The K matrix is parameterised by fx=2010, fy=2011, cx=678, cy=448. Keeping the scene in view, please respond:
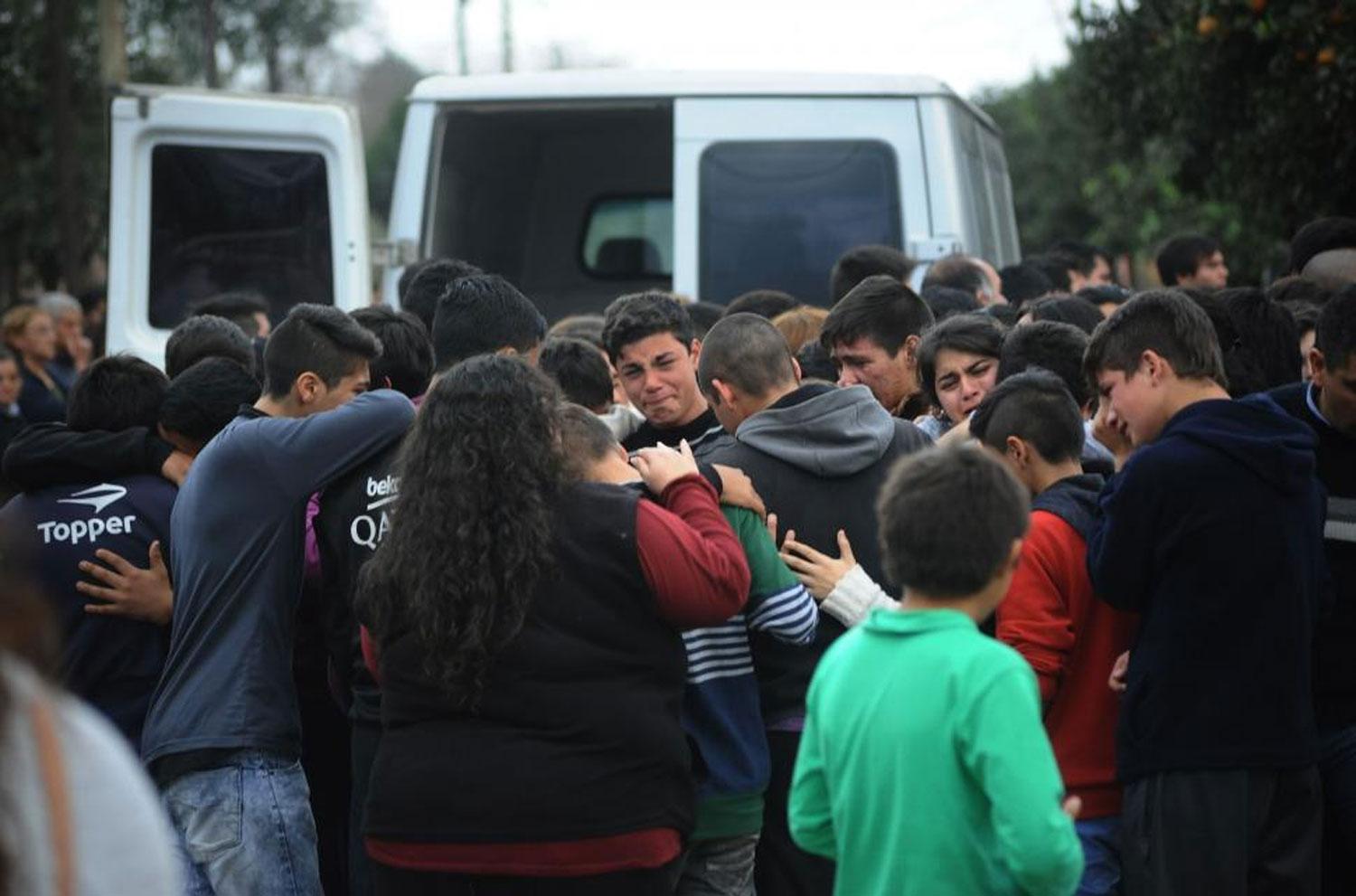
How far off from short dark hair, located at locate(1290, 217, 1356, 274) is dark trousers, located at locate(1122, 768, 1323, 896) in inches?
144

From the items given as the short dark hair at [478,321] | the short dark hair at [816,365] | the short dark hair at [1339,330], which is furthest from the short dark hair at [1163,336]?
the short dark hair at [816,365]

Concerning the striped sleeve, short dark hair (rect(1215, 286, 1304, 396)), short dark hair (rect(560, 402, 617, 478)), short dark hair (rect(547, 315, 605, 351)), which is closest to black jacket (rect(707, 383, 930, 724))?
the striped sleeve

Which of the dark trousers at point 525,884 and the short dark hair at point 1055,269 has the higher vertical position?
the short dark hair at point 1055,269

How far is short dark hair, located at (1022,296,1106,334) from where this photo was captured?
610 cm

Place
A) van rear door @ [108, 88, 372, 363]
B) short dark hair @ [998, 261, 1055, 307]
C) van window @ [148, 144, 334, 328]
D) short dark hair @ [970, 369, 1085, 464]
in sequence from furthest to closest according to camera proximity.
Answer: short dark hair @ [998, 261, 1055, 307]
van window @ [148, 144, 334, 328]
van rear door @ [108, 88, 372, 363]
short dark hair @ [970, 369, 1085, 464]

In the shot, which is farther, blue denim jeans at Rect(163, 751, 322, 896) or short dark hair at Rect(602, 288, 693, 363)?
short dark hair at Rect(602, 288, 693, 363)

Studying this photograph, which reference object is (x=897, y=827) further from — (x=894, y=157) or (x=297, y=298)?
(x=297, y=298)

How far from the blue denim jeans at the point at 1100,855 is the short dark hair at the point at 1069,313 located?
85.6 inches

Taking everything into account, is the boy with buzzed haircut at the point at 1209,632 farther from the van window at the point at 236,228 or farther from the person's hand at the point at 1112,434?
the van window at the point at 236,228

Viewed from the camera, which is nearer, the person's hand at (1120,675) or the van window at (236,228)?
the person's hand at (1120,675)

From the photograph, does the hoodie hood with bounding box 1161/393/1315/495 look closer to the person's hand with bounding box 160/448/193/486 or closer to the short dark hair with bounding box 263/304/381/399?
the short dark hair with bounding box 263/304/381/399

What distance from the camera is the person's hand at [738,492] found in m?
4.28

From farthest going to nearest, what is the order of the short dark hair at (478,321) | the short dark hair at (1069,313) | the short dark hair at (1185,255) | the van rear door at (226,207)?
the short dark hair at (1185,255)
the van rear door at (226,207)
the short dark hair at (1069,313)
the short dark hair at (478,321)

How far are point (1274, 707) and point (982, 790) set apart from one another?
3.67ft
